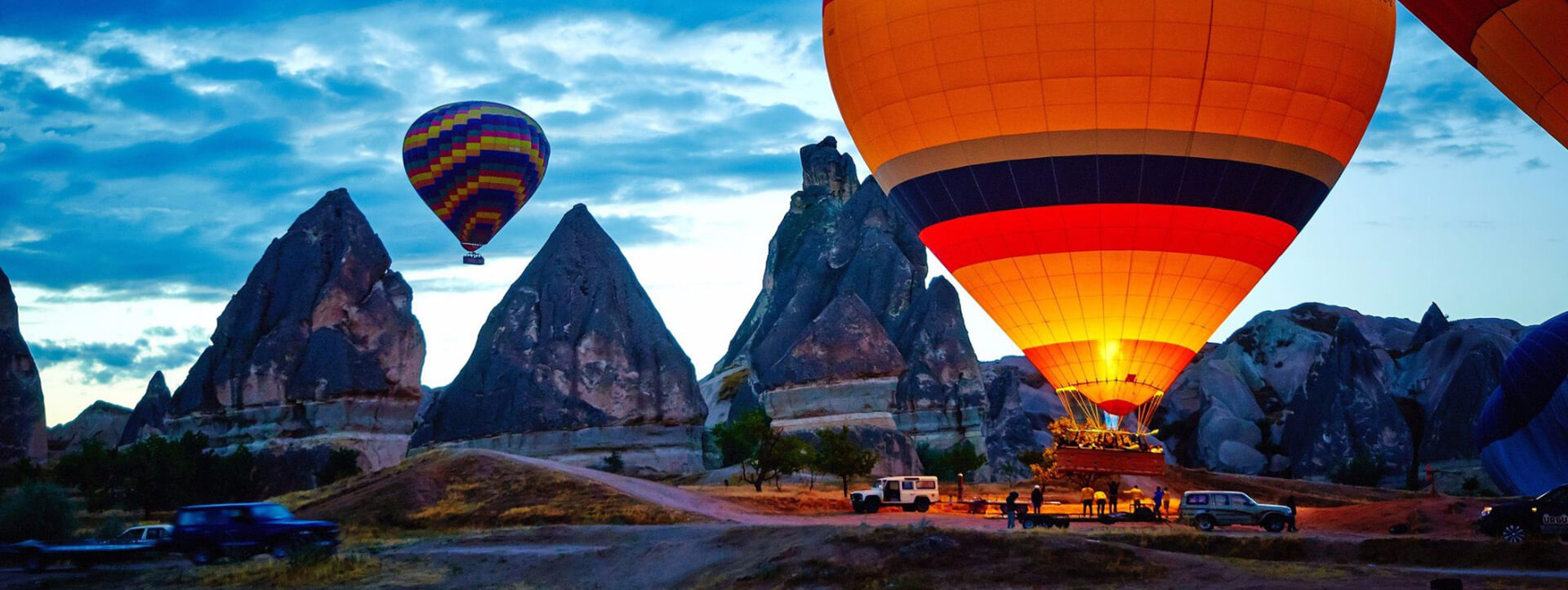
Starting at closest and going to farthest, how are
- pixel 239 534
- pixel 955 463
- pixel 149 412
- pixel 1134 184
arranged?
pixel 239 534 < pixel 1134 184 < pixel 955 463 < pixel 149 412

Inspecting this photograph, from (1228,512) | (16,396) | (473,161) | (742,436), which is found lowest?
(1228,512)

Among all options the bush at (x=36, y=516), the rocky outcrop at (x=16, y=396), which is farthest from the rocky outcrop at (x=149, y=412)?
the bush at (x=36, y=516)

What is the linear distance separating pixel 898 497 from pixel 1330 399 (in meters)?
47.7

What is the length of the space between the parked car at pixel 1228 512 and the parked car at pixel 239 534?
55.5 ft

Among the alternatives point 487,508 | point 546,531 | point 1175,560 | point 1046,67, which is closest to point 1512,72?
point 1175,560

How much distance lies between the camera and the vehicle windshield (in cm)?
2611

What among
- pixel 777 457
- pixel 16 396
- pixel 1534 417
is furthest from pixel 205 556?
pixel 16 396

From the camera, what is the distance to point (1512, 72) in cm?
1870

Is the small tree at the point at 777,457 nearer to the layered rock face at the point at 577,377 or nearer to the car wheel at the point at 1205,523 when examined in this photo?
the layered rock face at the point at 577,377

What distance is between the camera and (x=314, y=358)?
63.0 metres

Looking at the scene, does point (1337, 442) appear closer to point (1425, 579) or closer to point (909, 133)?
point (909, 133)

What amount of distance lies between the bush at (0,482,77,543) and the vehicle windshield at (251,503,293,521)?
19.5 ft

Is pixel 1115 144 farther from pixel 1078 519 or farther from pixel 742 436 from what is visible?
pixel 742 436

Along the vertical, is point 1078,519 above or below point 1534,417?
below
